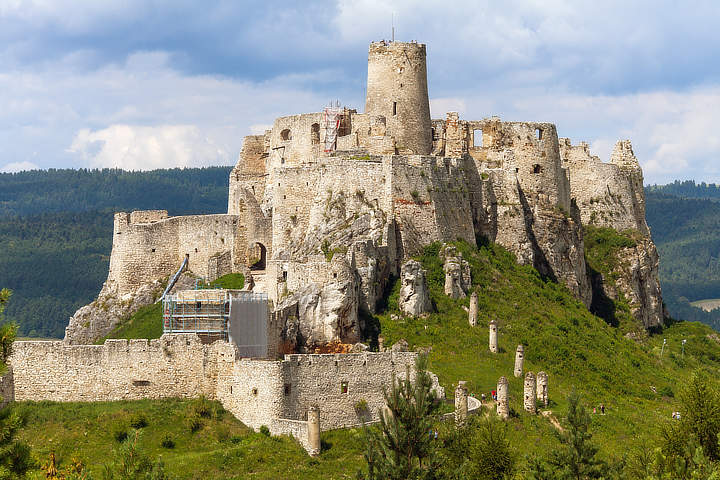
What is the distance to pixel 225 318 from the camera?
2009 inches

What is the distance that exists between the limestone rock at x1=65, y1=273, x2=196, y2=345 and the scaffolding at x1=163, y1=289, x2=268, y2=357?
17.3 m

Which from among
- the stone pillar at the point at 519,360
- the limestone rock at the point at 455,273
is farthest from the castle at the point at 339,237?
the stone pillar at the point at 519,360

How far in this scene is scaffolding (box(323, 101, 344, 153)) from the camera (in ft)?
239

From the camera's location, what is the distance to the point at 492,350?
56.5 m

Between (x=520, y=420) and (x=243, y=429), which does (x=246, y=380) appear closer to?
(x=243, y=429)

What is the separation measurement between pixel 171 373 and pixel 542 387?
55.8ft

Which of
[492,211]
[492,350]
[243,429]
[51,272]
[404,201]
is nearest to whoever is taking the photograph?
[243,429]

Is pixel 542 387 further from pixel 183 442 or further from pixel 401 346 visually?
pixel 183 442

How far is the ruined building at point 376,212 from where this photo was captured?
59094 mm

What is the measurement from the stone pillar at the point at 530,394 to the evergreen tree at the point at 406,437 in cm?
1109

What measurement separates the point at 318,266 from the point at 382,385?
37.2 feet

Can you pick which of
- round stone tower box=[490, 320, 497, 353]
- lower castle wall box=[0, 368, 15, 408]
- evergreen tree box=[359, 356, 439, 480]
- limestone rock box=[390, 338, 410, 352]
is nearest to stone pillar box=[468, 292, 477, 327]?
round stone tower box=[490, 320, 497, 353]

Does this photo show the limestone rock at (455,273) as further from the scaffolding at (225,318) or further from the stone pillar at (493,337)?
the scaffolding at (225,318)

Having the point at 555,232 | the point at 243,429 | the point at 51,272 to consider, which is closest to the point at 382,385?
the point at 243,429
